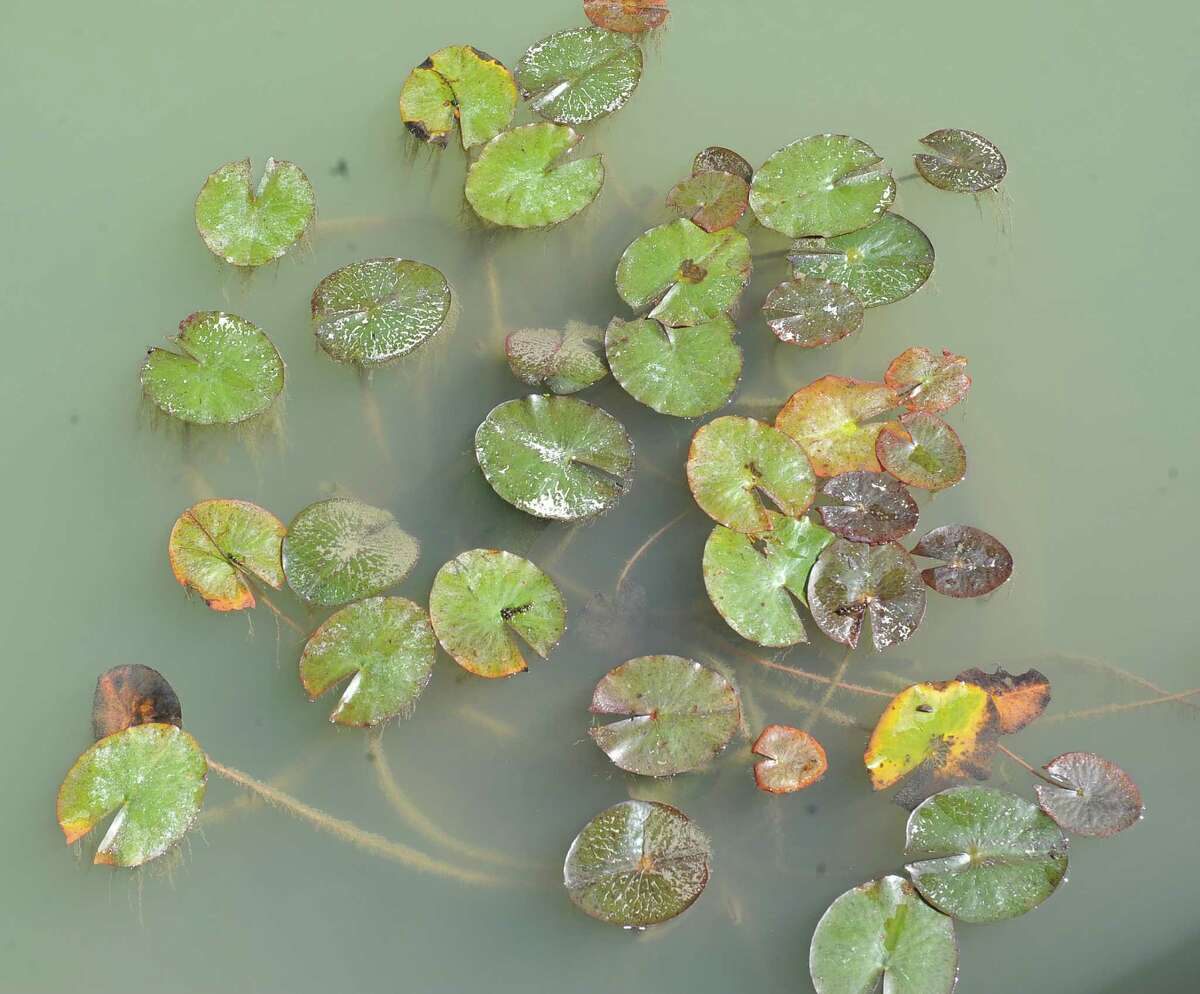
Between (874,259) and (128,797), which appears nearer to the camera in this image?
(128,797)

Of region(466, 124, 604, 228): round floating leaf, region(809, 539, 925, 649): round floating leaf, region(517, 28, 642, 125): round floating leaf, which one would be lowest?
region(809, 539, 925, 649): round floating leaf

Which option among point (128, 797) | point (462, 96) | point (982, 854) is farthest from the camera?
point (462, 96)

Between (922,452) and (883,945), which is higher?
(922,452)

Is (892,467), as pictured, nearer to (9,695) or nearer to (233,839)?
(233,839)

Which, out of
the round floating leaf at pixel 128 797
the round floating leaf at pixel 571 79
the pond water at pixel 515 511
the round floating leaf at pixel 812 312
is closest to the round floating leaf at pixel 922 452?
the pond water at pixel 515 511

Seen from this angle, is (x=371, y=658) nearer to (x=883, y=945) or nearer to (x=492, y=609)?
(x=492, y=609)

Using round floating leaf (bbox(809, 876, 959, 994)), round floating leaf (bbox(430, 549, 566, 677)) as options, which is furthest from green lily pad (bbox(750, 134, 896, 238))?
round floating leaf (bbox(809, 876, 959, 994))

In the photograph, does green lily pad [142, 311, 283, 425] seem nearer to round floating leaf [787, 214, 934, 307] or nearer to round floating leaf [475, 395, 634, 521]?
round floating leaf [475, 395, 634, 521]

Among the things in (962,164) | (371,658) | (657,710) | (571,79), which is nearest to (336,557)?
(371,658)
